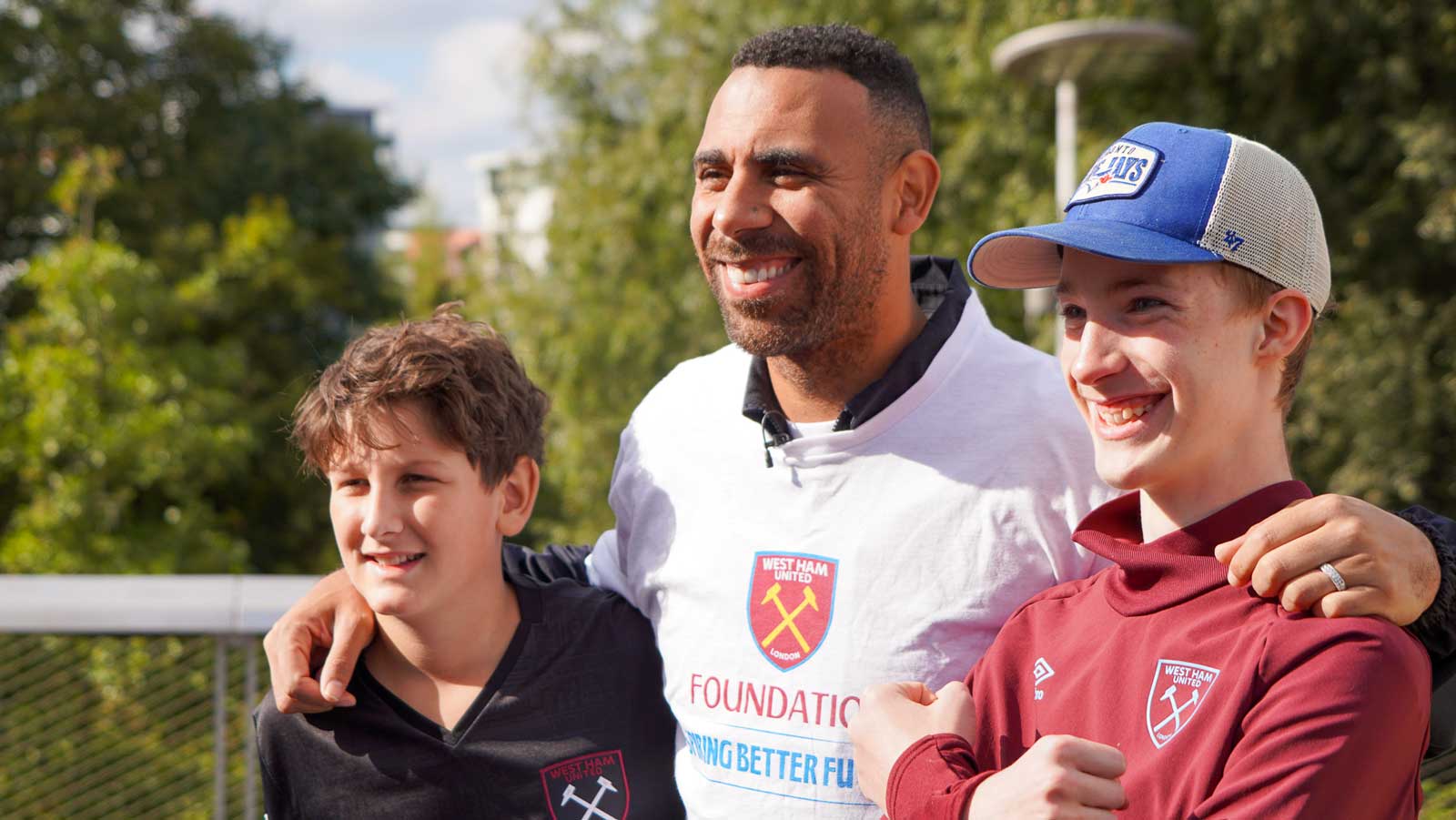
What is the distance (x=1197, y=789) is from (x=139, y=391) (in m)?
10.1

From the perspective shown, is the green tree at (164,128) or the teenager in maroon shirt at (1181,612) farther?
the green tree at (164,128)

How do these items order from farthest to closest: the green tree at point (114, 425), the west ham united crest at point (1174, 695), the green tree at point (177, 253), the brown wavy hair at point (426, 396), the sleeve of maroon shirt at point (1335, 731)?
the green tree at point (177, 253) → the green tree at point (114, 425) → the brown wavy hair at point (426, 396) → the west ham united crest at point (1174, 695) → the sleeve of maroon shirt at point (1335, 731)

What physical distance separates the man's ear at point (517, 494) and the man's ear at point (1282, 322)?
1.41 metres

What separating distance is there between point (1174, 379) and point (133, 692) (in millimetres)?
3730

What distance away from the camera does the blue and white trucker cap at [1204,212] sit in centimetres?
167

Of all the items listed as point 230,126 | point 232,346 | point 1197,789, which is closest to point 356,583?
point 1197,789

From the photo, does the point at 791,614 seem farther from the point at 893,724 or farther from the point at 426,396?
the point at 426,396

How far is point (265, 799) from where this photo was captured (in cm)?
251

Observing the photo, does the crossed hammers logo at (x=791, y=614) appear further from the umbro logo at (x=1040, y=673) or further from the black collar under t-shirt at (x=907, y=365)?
the umbro logo at (x=1040, y=673)

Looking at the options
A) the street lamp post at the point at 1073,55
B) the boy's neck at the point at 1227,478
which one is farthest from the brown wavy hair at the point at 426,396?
the street lamp post at the point at 1073,55

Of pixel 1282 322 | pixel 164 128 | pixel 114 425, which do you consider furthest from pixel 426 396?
pixel 164 128

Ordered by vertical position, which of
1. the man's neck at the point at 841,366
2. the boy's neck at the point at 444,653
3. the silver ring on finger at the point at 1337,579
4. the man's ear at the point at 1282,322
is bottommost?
the boy's neck at the point at 444,653

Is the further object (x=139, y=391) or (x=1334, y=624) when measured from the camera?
(x=139, y=391)

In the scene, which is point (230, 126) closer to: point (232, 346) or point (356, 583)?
point (232, 346)
